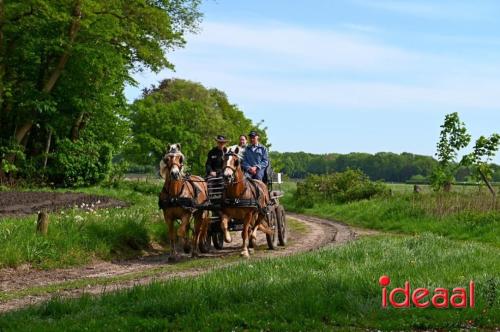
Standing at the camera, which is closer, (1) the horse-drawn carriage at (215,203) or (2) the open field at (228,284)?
(2) the open field at (228,284)

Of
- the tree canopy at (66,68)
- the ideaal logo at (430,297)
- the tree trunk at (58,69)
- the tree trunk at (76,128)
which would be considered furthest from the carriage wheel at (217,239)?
the tree trunk at (76,128)

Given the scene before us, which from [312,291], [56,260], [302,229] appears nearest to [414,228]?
[302,229]

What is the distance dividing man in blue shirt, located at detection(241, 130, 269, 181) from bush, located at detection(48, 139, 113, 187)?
19.2 m

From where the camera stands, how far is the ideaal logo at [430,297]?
793 cm

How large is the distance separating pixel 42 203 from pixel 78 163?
14605 mm

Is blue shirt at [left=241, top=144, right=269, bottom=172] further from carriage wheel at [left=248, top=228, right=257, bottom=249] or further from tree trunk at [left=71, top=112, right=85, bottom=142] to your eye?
tree trunk at [left=71, top=112, right=85, bottom=142]

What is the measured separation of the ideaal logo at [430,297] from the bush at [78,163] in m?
27.8

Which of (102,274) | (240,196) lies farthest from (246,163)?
(102,274)

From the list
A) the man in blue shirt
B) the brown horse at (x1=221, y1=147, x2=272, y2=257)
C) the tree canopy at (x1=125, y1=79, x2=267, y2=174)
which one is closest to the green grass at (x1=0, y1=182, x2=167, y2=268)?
the brown horse at (x1=221, y1=147, x2=272, y2=257)

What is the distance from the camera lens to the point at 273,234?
17375 millimetres

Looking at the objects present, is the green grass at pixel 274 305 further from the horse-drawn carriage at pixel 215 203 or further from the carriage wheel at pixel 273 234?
the carriage wheel at pixel 273 234

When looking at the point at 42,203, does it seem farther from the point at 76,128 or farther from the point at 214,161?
the point at 76,128

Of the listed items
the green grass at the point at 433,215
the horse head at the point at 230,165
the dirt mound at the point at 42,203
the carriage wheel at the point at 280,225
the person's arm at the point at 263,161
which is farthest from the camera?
the green grass at the point at 433,215

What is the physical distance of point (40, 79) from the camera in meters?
32.4
